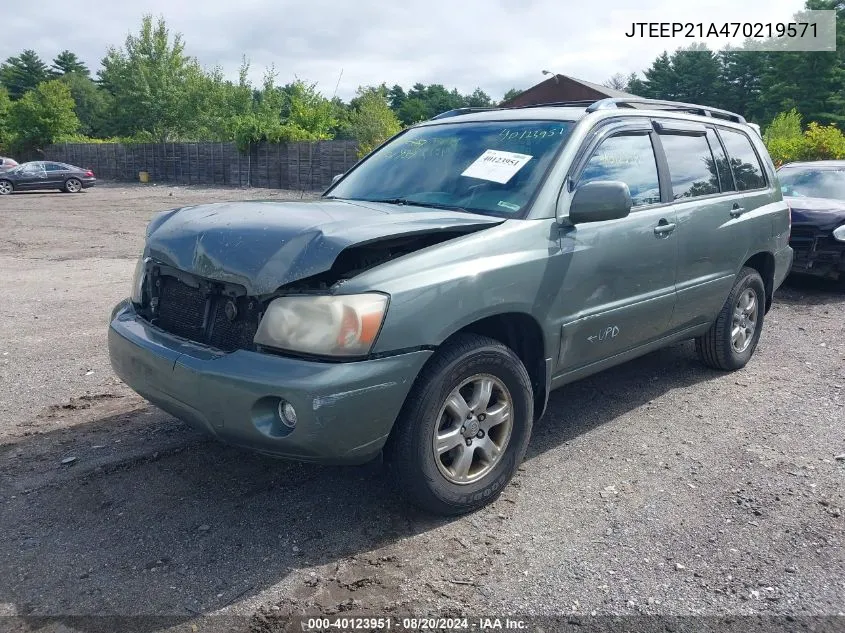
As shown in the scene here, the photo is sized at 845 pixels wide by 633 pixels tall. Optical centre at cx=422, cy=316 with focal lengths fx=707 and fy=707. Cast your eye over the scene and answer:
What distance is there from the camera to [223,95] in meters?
50.8

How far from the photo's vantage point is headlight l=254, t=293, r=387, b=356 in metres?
2.80

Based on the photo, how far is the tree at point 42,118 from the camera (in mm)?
50531

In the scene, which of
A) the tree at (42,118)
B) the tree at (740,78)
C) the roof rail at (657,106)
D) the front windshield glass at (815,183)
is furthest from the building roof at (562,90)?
the tree at (42,118)

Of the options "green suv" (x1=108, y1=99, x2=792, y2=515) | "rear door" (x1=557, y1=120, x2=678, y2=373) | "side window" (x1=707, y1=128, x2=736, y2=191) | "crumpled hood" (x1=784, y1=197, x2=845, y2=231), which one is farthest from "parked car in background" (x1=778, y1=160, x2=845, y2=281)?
"rear door" (x1=557, y1=120, x2=678, y2=373)

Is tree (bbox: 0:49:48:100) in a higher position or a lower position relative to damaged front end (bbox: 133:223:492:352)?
higher

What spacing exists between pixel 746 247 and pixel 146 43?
5709 centimetres

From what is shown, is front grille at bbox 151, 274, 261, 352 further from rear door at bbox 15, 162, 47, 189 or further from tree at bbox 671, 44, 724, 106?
tree at bbox 671, 44, 724, 106

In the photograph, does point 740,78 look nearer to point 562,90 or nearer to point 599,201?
point 562,90

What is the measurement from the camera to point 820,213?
8820mm

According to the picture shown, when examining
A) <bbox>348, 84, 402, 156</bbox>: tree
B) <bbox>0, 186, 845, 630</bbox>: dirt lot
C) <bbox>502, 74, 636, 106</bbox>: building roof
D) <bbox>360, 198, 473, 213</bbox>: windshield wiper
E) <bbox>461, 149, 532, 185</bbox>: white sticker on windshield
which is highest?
<bbox>502, 74, 636, 106</bbox>: building roof

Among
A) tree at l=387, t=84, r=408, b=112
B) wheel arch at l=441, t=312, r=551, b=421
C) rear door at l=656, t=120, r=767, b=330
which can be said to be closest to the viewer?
wheel arch at l=441, t=312, r=551, b=421

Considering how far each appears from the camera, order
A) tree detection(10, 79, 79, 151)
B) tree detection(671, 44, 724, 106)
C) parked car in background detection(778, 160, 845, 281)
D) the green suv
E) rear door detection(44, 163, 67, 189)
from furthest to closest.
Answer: tree detection(671, 44, 724, 106) → tree detection(10, 79, 79, 151) → rear door detection(44, 163, 67, 189) → parked car in background detection(778, 160, 845, 281) → the green suv

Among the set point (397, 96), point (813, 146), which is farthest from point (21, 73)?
point (813, 146)

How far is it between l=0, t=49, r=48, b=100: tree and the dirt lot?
307 ft
